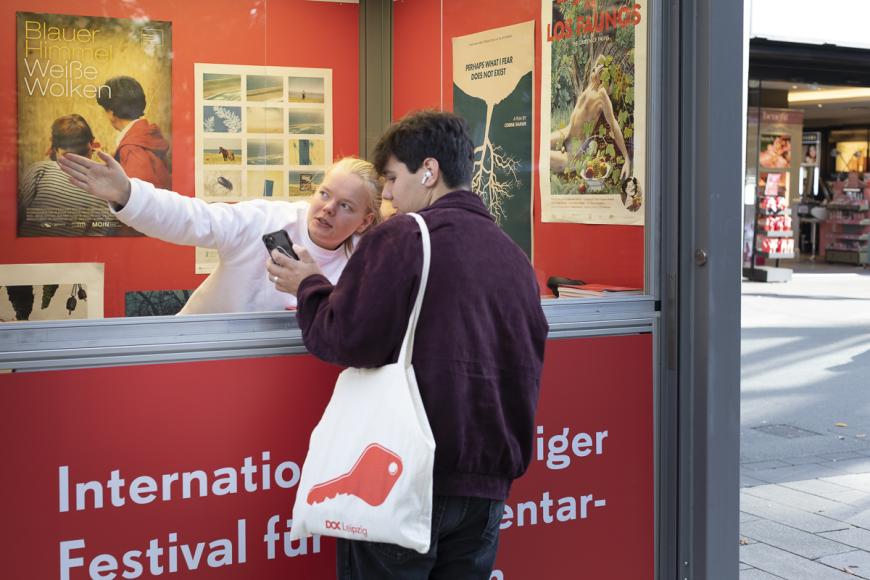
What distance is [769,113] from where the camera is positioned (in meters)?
19.1

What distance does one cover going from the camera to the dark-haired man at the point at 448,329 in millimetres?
2355

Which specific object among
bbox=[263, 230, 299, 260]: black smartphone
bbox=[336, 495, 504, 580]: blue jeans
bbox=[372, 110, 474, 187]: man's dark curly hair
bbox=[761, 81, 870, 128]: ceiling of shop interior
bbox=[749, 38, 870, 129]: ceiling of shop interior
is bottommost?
bbox=[336, 495, 504, 580]: blue jeans

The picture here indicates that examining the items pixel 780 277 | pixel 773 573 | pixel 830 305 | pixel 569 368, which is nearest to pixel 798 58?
pixel 830 305

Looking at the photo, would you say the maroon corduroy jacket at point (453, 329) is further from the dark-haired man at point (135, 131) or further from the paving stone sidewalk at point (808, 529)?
the paving stone sidewalk at point (808, 529)

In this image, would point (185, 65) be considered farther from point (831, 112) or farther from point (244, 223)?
point (831, 112)

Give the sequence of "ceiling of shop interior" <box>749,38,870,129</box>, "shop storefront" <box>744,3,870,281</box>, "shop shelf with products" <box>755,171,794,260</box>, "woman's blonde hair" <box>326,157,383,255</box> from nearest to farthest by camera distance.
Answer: "woman's blonde hair" <box>326,157,383,255</box> < "ceiling of shop interior" <box>749,38,870,129</box> < "shop storefront" <box>744,3,870,281</box> < "shop shelf with products" <box>755,171,794,260</box>

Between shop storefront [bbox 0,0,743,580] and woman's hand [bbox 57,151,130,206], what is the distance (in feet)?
0.70

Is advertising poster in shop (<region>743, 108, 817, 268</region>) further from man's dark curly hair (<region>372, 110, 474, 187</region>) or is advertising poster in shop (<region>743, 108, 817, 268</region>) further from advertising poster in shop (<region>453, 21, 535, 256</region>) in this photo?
man's dark curly hair (<region>372, 110, 474, 187</region>)

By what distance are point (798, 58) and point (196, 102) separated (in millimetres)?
11610

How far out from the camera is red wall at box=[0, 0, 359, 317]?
3506 millimetres

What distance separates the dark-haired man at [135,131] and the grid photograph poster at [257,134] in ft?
0.54

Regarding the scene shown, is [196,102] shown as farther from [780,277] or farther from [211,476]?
[780,277]

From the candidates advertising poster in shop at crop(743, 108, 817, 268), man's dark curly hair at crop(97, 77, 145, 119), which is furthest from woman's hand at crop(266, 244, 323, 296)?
advertising poster in shop at crop(743, 108, 817, 268)

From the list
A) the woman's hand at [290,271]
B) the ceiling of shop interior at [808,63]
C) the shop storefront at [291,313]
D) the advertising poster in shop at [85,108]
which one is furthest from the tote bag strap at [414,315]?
the ceiling of shop interior at [808,63]
